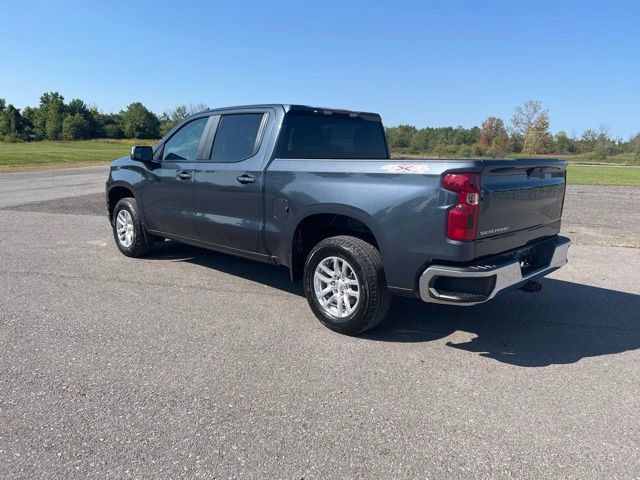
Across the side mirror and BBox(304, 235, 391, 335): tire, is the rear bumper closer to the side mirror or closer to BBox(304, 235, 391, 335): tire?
BBox(304, 235, 391, 335): tire

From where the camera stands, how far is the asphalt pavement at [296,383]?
2.48 meters

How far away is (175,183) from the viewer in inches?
222

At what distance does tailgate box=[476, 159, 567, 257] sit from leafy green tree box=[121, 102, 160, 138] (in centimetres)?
10327

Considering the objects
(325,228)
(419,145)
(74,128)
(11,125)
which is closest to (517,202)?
(325,228)

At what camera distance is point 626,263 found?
22.0 ft

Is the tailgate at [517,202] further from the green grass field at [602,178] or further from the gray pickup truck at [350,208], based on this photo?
the green grass field at [602,178]

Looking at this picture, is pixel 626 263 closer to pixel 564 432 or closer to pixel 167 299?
pixel 564 432

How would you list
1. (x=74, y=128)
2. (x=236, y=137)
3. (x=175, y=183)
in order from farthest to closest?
(x=74, y=128) → (x=175, y=183) → (x=236, y=137)

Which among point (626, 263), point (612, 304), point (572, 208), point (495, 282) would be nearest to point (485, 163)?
point (495, 282)

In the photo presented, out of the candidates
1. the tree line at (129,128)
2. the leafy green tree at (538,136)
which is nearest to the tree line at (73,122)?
the tree line at (129,128)

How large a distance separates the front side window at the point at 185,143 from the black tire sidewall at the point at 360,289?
84.6 inches

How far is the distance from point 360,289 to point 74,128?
101 metres

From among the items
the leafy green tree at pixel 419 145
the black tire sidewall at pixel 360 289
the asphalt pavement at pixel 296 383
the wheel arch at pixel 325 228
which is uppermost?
the leafy green tree at pixel 419 145

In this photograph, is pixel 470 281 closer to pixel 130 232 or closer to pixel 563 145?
pixel 130 232
